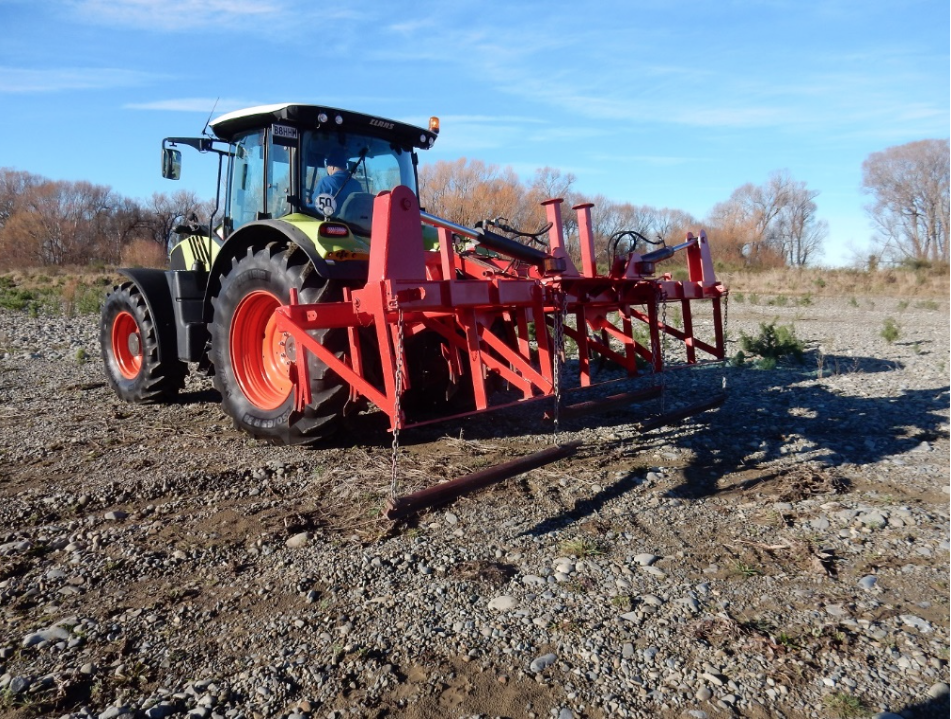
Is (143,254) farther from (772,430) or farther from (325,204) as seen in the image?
(772,430)

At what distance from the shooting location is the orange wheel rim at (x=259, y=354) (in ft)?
17.6

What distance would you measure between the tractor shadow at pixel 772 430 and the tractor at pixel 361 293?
1.11 feet

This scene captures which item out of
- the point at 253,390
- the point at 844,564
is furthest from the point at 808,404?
the point at 253,390

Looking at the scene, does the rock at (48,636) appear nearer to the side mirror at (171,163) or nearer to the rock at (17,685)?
the rock at (17,685)

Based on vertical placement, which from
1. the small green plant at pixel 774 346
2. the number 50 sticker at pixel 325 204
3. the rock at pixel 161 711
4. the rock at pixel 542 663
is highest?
the number 50 sticker at pixel 325 204

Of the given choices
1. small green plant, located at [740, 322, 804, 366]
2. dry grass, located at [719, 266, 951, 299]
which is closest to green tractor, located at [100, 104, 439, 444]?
small green plant, located at [740, 322, 804, 366]

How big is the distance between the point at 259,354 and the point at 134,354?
2.78 metres

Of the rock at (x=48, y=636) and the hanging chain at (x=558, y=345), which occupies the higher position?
the hanging chain at (x=558, y=345)

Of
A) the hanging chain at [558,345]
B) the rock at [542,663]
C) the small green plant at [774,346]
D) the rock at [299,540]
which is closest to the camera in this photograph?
the rock at [542,663]

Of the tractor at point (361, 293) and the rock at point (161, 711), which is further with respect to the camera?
the tractor at point (361, 293)

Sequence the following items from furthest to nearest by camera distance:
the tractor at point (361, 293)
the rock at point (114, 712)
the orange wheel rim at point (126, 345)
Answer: the orange wheel rim at point (126, 345)
the tractor at point (361, 293)
the rock at point (114, 712)

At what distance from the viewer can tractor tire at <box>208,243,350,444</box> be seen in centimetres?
467

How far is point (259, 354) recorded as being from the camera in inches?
218

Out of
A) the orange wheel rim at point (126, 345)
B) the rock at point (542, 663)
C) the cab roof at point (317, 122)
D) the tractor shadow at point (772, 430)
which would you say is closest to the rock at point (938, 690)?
the rock at point (542, 663)
